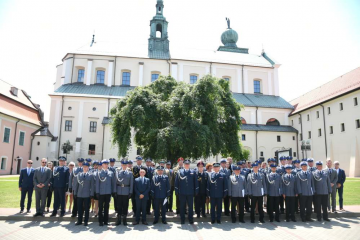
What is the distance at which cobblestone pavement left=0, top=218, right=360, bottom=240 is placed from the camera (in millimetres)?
6656

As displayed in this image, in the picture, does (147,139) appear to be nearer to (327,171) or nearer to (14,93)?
(327,171)

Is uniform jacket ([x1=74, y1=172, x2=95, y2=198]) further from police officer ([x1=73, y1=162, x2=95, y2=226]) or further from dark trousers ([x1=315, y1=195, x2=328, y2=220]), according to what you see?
dark trousers ([x1=315, y1=195, x2=328, y2=220])

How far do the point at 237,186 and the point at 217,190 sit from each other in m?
0.66

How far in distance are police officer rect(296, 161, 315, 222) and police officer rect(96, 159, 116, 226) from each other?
19.6ft

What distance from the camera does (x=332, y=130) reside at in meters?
30.1

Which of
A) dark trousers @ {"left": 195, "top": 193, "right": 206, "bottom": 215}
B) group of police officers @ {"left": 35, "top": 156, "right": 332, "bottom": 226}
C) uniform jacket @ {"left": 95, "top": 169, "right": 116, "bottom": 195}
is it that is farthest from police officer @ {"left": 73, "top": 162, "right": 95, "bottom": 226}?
dark trousers @ {"left": 195, "top": 193, "right": 206, "bottom": 215}

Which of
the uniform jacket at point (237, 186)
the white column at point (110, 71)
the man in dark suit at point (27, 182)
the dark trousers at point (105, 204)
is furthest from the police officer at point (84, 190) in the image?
the white column at point (110, 71)

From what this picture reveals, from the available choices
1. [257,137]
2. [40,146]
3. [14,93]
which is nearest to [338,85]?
[257,137]

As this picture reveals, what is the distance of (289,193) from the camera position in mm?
8602

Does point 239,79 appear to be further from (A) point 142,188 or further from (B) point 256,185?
(A) point 142,188

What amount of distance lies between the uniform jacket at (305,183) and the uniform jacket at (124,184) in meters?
5.39

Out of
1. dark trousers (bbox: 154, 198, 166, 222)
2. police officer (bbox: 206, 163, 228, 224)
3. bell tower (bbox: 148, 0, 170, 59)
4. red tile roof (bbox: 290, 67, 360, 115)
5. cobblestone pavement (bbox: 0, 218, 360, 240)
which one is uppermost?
bell tower (bbox: 148, 0, 170, 59)

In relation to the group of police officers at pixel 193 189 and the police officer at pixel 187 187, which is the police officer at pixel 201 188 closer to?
the group of police officers at pixel 193 189

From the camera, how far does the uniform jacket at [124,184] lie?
8.07m
